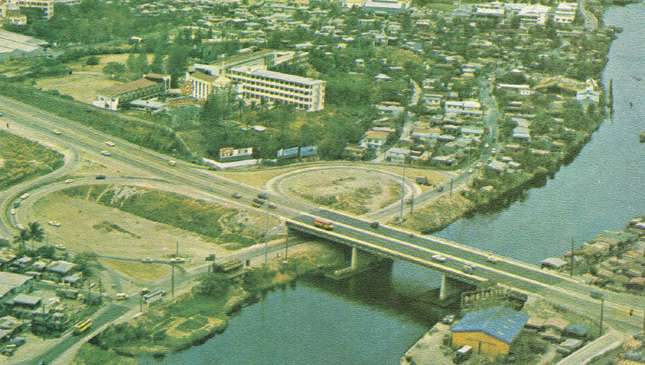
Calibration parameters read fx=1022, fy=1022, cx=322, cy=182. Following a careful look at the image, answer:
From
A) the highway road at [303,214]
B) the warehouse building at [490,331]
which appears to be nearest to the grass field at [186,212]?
the highway road at [303,214]

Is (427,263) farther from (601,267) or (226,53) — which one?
(226,53)

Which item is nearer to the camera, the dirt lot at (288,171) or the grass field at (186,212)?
the grass field at (186,212)

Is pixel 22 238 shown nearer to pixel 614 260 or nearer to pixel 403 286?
pixel 403 286

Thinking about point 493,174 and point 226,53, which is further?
point 226,53

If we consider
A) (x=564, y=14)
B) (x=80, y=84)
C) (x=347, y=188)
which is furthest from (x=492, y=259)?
(x=564, y=14)

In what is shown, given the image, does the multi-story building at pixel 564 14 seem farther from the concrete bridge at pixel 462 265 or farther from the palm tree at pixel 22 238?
the palm tree at pixel 22 238

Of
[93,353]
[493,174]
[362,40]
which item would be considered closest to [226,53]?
[362,40]
